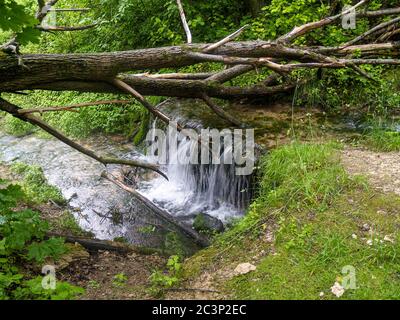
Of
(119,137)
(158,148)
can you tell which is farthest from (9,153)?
(158,148)

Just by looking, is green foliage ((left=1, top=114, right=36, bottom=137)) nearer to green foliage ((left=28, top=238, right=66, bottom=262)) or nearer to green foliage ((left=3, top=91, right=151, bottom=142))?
green foliage ((left=3, top=91, right=151, bottom=142))

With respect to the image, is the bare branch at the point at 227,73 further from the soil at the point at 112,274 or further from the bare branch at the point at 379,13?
the soil at the point at 112,274

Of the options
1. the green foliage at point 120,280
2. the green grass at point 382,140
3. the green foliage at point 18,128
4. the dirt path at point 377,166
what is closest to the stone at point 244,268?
the green foliage at point 120,280

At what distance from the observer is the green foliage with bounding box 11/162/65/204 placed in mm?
→ 6363

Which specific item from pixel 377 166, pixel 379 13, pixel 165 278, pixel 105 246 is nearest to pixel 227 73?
pixel 377 166

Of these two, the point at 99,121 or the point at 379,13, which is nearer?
the point at 379,13

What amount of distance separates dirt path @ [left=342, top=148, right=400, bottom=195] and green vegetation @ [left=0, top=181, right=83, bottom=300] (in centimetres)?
330

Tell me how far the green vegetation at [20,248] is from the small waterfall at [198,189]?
283cm

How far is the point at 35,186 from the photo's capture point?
6773 mm

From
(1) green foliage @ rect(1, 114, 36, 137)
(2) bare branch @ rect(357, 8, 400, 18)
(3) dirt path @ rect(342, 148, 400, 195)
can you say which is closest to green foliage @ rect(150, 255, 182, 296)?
(3) dirt path @ rect(342, 148, 400, 195)

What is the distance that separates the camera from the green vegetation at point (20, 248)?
3096 mm

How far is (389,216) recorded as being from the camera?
3906mm

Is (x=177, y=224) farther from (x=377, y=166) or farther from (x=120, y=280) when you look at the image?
(x=377, y=166)

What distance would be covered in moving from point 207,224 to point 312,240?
1.99 metres
